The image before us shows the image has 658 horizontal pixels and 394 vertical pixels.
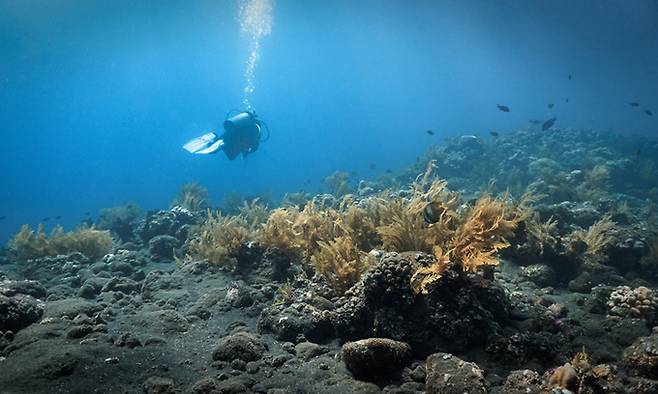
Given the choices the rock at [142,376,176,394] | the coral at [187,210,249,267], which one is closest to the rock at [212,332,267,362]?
the rock at [142,376,176,394]

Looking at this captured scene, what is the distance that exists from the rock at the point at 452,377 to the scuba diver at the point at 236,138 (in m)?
11.2

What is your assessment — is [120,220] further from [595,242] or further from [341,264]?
[595,242]

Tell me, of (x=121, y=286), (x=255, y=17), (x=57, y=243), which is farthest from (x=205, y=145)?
(x=255, y=17)

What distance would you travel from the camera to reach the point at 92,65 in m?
41.3

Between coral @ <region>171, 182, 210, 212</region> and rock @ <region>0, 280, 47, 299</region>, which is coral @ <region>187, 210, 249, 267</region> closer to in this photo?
rock @ <region>0, 280, 47, 299</region>

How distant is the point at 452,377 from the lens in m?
3.58

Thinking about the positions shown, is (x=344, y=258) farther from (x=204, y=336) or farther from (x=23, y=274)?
(x=23, y=274)

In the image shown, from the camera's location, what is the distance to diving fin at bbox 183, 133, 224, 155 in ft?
43.1

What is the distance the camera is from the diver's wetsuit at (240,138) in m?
13.4

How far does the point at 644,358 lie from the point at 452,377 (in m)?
2.14

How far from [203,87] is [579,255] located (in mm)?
130802

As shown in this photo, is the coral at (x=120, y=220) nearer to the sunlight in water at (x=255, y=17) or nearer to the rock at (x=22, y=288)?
the rock at (x=22, y=288)

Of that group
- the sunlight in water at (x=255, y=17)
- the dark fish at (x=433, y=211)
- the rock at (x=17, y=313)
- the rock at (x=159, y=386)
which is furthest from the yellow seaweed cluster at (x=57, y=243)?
the sunlight in water at (x=255, y=17)

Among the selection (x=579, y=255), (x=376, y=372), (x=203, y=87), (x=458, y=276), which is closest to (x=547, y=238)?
(x=579, y=255)
